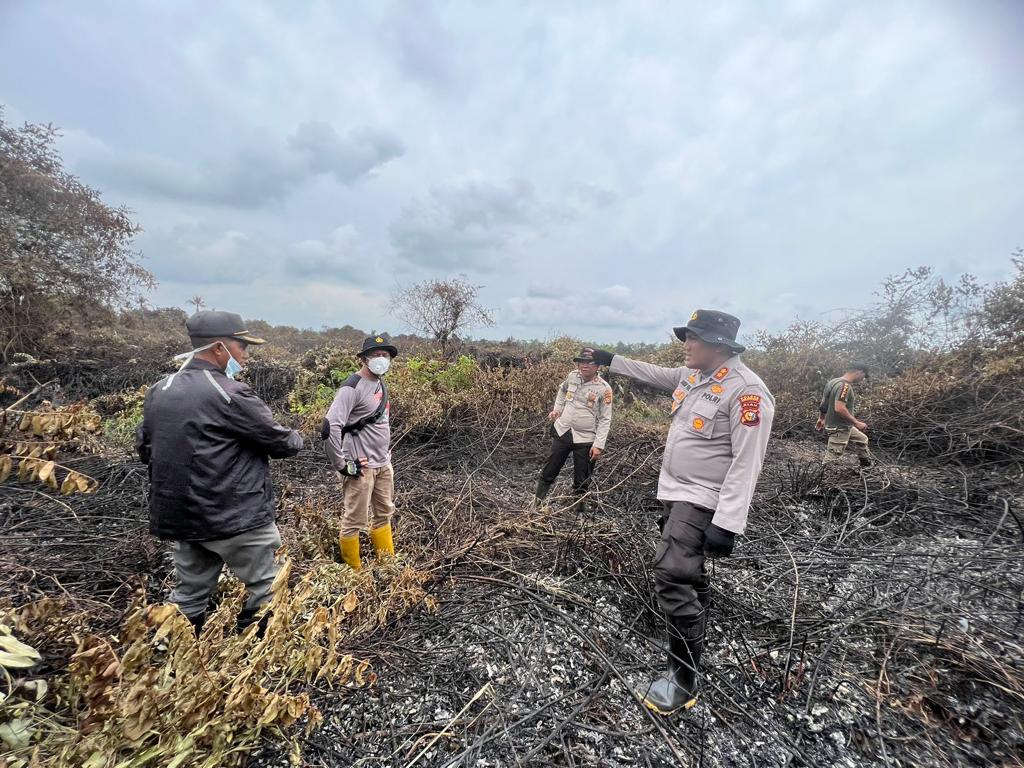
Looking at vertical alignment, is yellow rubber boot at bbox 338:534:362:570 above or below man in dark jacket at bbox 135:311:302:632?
below

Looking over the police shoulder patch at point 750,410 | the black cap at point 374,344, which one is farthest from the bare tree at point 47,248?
the police shoulder patch at point 750,410

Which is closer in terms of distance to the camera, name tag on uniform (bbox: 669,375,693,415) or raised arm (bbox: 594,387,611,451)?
name tag on uniform (bbox: 669,375,693,415)

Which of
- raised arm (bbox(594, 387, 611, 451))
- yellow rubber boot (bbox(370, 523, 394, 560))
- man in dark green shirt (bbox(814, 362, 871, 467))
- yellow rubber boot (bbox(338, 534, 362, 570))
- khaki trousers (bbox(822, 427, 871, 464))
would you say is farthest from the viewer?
khaki trousers (bbox(822, 427, 871, 464))

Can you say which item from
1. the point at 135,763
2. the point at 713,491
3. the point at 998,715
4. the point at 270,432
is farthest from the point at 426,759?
the point at 998,715

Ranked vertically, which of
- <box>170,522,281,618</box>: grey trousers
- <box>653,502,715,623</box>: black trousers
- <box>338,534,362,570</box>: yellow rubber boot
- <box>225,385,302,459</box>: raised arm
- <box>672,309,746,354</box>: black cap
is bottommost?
<box>338,534,362,570</box>: yellow rubber boot

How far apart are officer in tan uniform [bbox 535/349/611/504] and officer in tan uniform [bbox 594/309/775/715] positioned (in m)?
2.17

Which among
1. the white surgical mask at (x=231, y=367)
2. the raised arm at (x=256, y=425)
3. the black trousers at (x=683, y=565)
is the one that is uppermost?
the white surgical mask at (x=231, y=367)

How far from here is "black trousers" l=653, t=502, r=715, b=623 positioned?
217 centimetres

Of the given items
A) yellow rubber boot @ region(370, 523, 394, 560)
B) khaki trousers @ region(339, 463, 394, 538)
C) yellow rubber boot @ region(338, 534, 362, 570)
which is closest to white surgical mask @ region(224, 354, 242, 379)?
khaki trousers @ region(339, 463, 394, 538)

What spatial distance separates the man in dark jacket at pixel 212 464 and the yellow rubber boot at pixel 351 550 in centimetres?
103

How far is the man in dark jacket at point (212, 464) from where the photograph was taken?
6.54 ft

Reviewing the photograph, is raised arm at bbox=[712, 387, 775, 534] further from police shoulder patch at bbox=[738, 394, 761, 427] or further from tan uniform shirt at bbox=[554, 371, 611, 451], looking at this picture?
tan uniform shirt at bbox=[554, 371, 611, 451]

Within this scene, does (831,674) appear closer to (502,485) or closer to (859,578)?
(859,578)

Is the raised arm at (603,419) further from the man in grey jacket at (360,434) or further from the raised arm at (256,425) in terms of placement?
the raised arm at (256,425)
